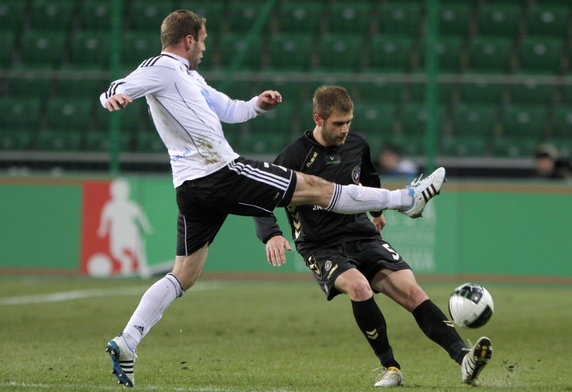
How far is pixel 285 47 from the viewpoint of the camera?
705 inches

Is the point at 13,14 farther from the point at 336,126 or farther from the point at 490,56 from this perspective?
the point at 336,126

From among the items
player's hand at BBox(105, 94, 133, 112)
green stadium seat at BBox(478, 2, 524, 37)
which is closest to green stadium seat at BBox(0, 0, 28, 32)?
green stadium seat at BBox(478, 2, 524, 37)

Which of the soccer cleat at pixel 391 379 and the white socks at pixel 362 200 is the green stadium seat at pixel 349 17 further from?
the soccer cleat at pixel 391 379

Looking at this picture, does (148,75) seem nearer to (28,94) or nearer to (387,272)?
(387,272)

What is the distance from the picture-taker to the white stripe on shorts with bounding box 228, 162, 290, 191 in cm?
683

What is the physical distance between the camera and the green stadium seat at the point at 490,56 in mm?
18406

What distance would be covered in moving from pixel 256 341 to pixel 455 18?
34.2ft

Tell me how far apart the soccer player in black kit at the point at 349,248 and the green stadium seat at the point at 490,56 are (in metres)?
11.1

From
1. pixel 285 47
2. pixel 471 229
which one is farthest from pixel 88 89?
pixel 471 229

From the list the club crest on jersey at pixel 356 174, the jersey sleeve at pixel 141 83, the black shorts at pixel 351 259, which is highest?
the jersey sleeve at pixel 141 83

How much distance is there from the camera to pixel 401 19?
18.6 meters

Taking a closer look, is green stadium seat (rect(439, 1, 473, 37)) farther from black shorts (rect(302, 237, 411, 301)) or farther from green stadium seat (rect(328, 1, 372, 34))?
black shorts (rect(302, 237, 411, 301))

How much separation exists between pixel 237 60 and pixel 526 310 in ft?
19.3

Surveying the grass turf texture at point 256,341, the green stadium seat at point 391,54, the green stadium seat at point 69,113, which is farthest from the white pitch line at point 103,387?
the green stadium seat at point 391,54
